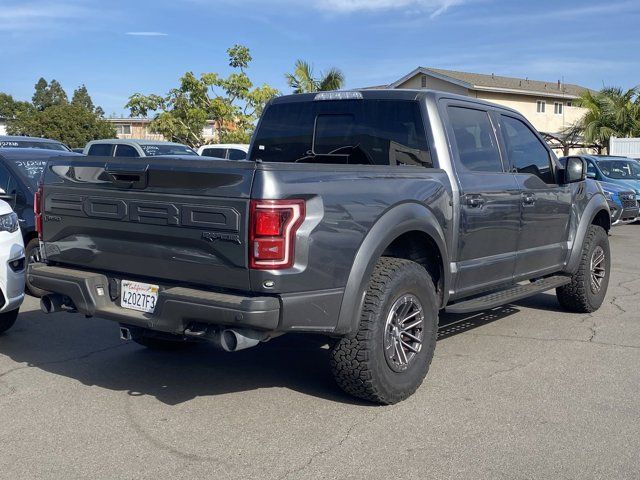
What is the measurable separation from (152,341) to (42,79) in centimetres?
12568

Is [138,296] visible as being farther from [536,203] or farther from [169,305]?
[536,203]

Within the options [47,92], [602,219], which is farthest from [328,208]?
[47,92]

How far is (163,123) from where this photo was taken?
31.3m

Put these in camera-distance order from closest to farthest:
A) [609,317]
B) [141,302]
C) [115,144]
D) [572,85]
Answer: [141,302], [609,317], [115,144], [572,85]

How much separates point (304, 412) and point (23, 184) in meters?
5.22

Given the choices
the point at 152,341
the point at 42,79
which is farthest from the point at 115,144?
the point at 42,79

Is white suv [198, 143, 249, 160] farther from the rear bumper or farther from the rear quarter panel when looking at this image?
the rear quarter panel

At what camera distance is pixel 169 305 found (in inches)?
168

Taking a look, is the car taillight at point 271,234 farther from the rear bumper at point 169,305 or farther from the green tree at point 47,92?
the green tree at point 47,92

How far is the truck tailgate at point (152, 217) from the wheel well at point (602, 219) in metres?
5.00

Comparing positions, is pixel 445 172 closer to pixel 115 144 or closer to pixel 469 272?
pixel 469 272

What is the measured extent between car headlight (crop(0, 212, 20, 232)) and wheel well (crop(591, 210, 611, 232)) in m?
5.65

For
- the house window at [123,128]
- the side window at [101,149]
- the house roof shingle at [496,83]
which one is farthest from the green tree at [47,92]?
the side window at [101,149]

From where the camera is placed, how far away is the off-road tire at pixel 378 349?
4566mm
